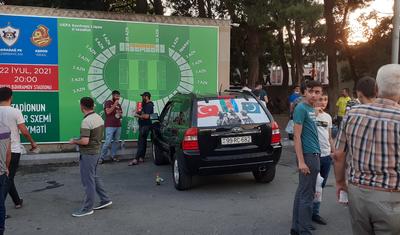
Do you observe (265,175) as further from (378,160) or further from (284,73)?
(284,73)

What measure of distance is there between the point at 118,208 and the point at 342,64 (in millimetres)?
36119

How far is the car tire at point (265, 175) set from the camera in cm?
766

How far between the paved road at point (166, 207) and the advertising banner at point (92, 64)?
2620 millimetres

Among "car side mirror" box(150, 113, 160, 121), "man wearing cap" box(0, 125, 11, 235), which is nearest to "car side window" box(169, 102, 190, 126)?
"car side mirror" box(150, 113, 160, 121)

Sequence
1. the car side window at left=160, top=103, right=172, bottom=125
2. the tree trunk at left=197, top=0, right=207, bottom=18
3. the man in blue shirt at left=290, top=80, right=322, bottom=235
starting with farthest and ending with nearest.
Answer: the tree trunk at left=197, top=0, right=207, bottom=18
the car side window at left=160, top=103, right=172, bottom=125
the man in blue shirt at left=290, top=80, right=322, bottom=235

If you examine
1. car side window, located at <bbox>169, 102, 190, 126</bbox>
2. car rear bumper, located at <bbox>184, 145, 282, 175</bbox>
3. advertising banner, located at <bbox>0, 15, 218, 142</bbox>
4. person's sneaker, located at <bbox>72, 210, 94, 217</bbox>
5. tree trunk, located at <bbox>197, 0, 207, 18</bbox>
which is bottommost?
person's sneaker, located at <bbox>72, 210, 94, 217</bbox>

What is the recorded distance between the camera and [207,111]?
7.18 m

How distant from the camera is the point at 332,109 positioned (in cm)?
1931

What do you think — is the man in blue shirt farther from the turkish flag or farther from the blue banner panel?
the blue banner panel

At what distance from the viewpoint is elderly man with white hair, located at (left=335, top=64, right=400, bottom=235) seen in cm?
272

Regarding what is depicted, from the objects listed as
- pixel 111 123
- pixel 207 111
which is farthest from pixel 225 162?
pixel 111 123

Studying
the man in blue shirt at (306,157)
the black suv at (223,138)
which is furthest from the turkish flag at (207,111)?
the man in blue shirt at (306,157)

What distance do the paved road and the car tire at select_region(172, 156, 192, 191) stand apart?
0.13 metres

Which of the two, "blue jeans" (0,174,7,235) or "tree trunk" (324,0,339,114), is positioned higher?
"tree trunk" (324,0,339,114)
